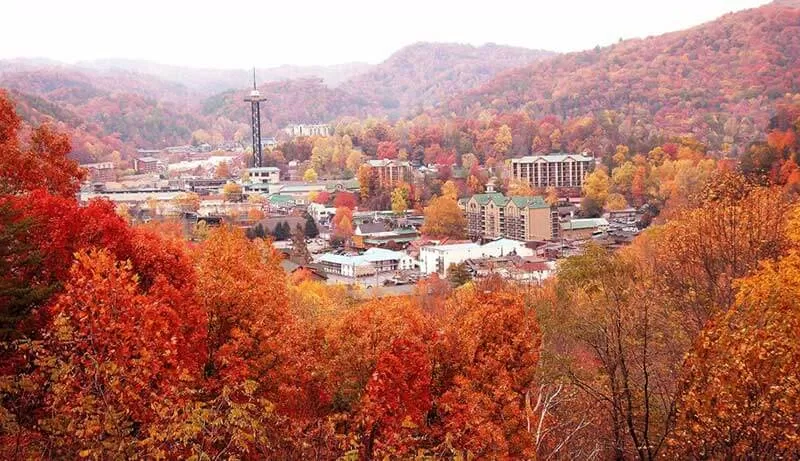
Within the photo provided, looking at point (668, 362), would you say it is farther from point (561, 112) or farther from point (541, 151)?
point (561, 112)

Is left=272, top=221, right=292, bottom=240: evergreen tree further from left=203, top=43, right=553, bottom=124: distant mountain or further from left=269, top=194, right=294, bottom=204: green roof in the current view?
left=203, top=43, right=553, bottom=124: distant mountain

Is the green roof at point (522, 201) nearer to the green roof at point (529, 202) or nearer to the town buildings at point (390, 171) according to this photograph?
the green roof at point (529, 202)

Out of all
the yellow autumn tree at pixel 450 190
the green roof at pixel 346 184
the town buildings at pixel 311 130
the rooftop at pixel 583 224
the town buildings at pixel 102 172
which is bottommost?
the rooftop at pixel 583 224

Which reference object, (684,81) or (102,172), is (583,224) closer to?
(102,172)

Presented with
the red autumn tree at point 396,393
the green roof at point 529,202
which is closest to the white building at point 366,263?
the green roof at point 529,202

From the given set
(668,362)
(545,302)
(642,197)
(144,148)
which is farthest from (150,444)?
(144,148)

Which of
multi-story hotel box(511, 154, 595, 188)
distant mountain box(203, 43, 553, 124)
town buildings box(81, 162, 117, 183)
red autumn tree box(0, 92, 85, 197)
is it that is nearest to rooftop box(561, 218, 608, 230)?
multi-story hotel box(511, 154, 595, 188)
